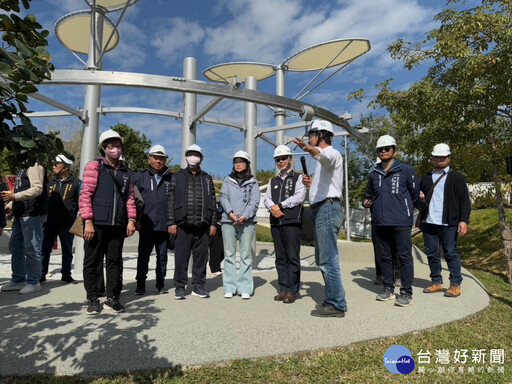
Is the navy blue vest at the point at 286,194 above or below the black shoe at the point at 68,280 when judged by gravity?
above

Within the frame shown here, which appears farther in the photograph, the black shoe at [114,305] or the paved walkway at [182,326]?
the black shoe at [114,305]

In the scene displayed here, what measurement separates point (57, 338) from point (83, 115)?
416cm

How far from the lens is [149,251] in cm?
464

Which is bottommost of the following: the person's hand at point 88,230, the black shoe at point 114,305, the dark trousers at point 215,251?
the black shoe at point 114,305

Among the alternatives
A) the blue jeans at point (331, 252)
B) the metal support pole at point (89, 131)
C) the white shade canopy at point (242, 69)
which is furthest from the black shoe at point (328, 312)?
the white shade canopy at point (242, 69)

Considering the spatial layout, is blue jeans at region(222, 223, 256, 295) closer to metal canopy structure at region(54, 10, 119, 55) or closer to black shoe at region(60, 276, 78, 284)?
black shoe at region(60, 276, 78, 284)

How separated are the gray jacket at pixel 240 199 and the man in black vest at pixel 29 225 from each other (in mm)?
2259

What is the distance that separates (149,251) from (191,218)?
81 cm

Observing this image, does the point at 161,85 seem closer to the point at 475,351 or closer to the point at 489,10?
the point at 475,351

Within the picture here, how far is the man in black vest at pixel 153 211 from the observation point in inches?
177

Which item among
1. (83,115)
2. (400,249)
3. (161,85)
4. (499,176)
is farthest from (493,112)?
(83,115)

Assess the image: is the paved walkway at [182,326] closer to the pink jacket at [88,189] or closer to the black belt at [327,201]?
the pink jacket at [88,189]

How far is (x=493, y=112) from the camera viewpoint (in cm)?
685

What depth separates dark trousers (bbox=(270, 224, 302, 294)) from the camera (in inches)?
171
